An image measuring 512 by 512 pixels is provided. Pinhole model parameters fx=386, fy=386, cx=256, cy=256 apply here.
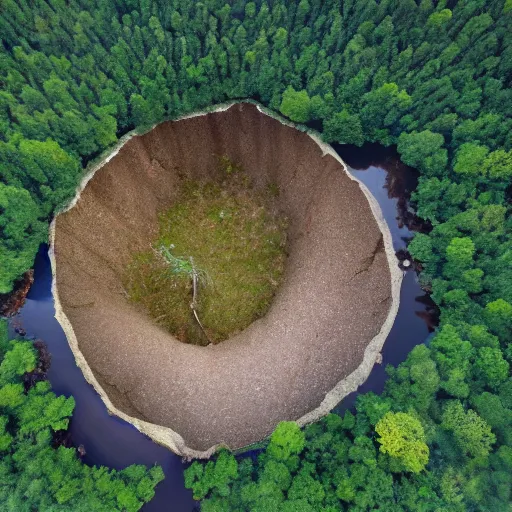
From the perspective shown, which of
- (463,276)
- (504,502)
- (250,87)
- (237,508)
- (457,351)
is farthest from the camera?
(250,87)

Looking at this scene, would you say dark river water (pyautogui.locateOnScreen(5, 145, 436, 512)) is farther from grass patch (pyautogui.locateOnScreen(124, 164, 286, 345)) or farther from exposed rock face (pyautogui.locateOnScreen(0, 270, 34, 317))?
grass patch (pyautogui.locateOnScreen(124, 164, 286, 345))

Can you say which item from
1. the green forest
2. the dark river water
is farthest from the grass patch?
the green forest

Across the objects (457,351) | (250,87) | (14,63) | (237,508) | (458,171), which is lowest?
(237,508)

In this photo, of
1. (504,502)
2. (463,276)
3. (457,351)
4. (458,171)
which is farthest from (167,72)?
(504,502)

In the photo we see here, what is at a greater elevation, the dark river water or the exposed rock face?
the exposed rock face

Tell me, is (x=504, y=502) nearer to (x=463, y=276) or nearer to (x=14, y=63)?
(x=463, y=276)

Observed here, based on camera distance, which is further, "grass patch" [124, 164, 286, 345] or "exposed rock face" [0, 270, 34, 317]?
"grass patch" [124, 164, 286, 345]

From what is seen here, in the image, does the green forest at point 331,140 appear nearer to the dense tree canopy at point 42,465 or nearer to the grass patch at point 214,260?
the dense tree canopy at point 42,465

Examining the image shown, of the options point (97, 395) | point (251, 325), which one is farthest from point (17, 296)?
point (251, 325)
